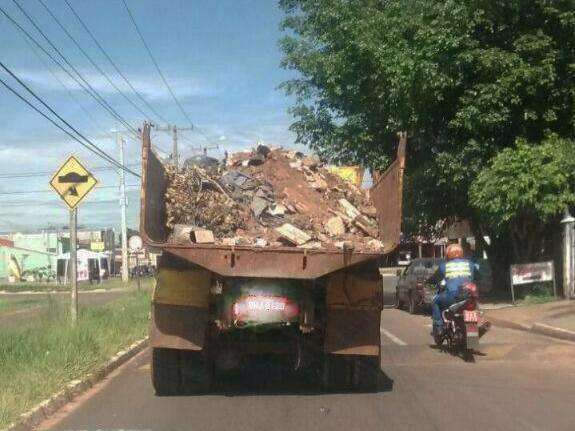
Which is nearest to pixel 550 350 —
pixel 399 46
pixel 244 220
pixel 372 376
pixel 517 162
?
pixel 372 376

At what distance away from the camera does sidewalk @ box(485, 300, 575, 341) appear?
47.2 ft

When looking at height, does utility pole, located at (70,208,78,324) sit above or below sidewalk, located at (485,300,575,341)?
above

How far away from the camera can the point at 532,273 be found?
2059cm

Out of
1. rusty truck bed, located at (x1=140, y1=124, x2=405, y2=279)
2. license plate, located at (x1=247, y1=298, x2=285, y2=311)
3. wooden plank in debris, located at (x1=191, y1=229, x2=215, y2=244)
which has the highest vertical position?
wooden plank in debris, located at (x1=191, y1=229, x2=215, y2=244)

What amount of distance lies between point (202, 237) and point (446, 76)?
12.8 meters

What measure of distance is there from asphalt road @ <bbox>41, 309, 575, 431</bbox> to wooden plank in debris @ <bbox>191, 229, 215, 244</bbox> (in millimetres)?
1764

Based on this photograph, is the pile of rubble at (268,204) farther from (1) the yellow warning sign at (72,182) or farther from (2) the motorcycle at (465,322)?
(1) the yellow warning sign at (72,182)

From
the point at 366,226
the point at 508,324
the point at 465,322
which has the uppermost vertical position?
the point at 366,226

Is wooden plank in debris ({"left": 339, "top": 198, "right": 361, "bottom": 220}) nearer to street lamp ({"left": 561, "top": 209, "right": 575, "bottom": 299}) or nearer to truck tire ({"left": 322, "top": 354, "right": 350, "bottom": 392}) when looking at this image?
truck tire ({"left": 322, "top": 354, "right": 350, "bottom": 392})

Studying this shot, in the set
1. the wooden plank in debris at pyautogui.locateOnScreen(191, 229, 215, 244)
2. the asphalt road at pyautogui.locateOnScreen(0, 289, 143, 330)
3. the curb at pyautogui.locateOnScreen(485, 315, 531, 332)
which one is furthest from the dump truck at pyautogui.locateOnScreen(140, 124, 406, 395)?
the asphalt road at pyautogui.locateOnScreen(0, 289, 143, 330)

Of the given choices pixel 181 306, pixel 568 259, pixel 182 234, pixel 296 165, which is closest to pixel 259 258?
pixel 182 234

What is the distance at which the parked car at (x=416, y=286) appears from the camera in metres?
20.2

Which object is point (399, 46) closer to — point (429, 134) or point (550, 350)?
point (429, 134)

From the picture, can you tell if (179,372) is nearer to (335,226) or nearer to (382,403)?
(382,403)
